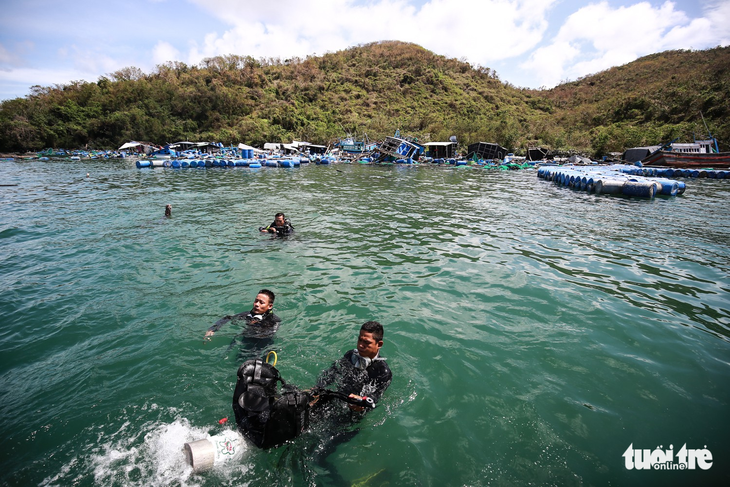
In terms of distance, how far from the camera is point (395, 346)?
17.4 ft

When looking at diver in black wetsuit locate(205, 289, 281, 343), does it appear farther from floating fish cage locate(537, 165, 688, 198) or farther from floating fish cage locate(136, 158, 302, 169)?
floating fish cage locate(136, 158, 302, 169)

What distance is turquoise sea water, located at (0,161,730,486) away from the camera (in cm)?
333

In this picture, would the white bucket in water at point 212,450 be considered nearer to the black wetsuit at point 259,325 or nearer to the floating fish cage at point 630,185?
the black wetsuit at point 259,325

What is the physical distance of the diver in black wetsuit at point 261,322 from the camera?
5.26 metres

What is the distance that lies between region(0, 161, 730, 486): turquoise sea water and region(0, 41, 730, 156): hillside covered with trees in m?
50.1

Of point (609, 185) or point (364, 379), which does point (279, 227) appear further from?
point (609, 185)

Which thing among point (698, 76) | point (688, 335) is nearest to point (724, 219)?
point (688, 335)

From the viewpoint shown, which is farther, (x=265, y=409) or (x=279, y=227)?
(x=279, y=227)

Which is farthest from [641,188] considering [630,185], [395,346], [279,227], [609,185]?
[395,346]

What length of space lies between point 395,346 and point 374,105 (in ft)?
300

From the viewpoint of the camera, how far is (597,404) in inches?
161

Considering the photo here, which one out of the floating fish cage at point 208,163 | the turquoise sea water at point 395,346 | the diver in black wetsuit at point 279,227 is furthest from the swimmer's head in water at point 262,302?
the floating fish cage at point 208,163

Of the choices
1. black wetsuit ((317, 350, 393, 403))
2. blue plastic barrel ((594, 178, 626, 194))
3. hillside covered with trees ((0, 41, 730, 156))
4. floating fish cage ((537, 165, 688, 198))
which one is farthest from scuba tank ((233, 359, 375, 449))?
hillside covered with trees ((0, 41, 730, 156))

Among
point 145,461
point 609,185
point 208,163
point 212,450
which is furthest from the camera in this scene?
point 208,163
